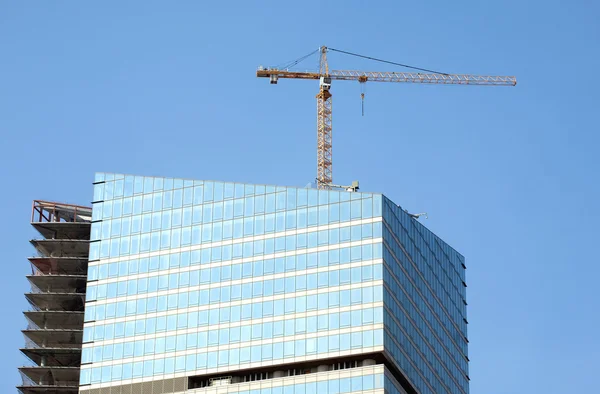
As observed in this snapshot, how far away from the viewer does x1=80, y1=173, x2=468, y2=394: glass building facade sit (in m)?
162

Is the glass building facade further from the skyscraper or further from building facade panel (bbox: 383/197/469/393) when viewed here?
building facade panel (bbox: 383/197/469/393)

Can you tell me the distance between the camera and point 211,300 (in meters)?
171

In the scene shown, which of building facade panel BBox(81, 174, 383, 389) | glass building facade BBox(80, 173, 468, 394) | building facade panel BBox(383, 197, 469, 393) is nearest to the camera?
glass building facade BBox(80, 173, 468, 394)

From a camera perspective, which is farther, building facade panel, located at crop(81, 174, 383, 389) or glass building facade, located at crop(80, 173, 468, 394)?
building facade panel, located at crop(81, 174, 383, 389)

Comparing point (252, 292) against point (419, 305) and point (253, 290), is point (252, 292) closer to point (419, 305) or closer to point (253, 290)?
point (253, 290)

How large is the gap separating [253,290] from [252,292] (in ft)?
0.92

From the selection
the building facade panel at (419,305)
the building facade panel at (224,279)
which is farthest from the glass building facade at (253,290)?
the building facade panel at (419,305)

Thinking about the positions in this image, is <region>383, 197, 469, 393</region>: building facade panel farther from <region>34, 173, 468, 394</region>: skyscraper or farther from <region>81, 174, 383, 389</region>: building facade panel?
<region>81, 174, 383, 389</region>: building facade panel

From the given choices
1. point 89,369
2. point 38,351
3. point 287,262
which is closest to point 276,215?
point 287,262

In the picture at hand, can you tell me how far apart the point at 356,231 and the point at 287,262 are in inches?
382

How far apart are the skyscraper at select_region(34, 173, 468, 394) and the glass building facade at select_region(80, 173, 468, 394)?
A: 0.17 metres

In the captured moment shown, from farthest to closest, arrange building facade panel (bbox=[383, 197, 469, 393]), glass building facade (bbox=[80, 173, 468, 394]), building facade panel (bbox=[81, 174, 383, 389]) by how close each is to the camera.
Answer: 1. building facade panel (bbox=[383, 197, 469, 393])
2. building facade panel (bbox=[81, 174, 383, 389])
3. glass building facade (bbox=[80, 173, 468, 394])

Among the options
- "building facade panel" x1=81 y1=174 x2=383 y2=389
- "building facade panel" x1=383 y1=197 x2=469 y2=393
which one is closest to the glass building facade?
"building facade panel" x1=81 y1=174 x2=383 y2=389

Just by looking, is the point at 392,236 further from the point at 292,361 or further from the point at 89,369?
the point at 89,369
